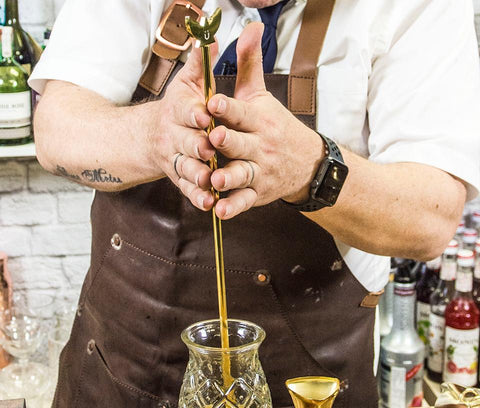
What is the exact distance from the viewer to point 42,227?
2.15 metres

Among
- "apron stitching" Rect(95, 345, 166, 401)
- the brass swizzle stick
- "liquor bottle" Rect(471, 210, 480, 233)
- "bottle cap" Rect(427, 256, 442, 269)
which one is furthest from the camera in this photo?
"liquor bottle" Rect(471, 210, 480, 233)

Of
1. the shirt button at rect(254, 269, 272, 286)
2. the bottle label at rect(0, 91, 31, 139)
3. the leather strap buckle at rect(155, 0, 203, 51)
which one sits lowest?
the shirt button at rect(254, 269, 272, 286)

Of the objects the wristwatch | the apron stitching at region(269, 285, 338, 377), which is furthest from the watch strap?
the apron stitching at region(269, 285, 338, 377)

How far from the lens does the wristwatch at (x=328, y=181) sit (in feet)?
3.10

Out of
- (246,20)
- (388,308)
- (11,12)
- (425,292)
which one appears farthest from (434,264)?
(11,12)

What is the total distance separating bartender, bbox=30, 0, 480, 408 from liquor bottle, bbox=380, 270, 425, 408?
0.62 m

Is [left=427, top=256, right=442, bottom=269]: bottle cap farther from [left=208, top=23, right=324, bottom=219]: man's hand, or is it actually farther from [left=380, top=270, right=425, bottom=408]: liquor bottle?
[left=208, top=23, right=324, bottom=219]: man's hand

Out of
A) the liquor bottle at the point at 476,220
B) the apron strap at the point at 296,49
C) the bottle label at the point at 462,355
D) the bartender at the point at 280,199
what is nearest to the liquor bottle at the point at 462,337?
the bottle label at the point at 462,355

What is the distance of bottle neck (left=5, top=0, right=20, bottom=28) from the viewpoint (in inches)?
74.1

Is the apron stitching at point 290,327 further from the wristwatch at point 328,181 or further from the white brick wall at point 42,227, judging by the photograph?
the white brick wall at point 42,227

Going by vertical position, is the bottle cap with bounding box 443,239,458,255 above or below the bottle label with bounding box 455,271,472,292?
above

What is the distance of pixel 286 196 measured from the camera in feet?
3.10

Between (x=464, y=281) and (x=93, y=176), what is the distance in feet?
3.76

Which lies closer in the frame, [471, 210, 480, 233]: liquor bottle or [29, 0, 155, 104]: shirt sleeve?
[29, 0, 155, 104]: shirt sleeve
